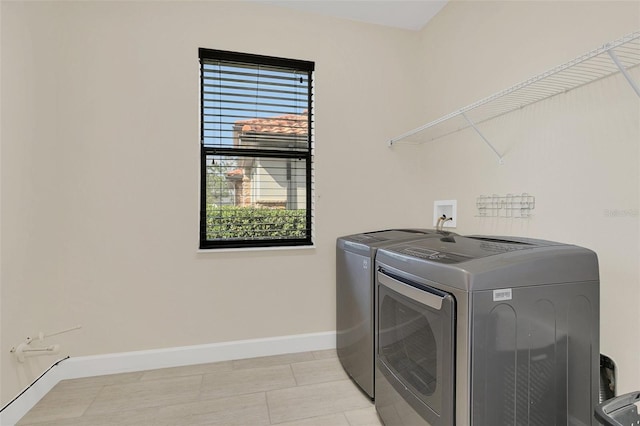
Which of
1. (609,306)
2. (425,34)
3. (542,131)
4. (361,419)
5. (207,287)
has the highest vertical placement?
(425,34)

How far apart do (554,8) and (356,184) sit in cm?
151

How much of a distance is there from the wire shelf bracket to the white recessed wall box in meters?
0.49

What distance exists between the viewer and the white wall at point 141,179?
179 cm

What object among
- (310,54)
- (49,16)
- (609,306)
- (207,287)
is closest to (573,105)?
(609,306)

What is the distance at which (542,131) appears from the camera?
152 centimetres

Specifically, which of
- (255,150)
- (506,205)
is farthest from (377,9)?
(506,205)

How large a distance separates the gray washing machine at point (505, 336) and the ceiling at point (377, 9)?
→ 78.3 inches

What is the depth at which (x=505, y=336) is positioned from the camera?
39.4 inches

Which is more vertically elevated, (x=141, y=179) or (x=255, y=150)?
(x=255, y=150)

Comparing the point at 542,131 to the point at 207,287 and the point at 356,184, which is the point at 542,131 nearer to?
the point at 356,184

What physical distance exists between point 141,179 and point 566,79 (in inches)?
96.3

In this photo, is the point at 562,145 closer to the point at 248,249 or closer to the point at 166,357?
the point at 248,249

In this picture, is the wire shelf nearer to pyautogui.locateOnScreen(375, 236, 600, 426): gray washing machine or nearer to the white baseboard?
pyautogui.locateOnScreen(375, 236, 600, 426): gray washing machine

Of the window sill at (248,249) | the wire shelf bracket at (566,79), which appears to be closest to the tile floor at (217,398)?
the window sill at (248,249)
